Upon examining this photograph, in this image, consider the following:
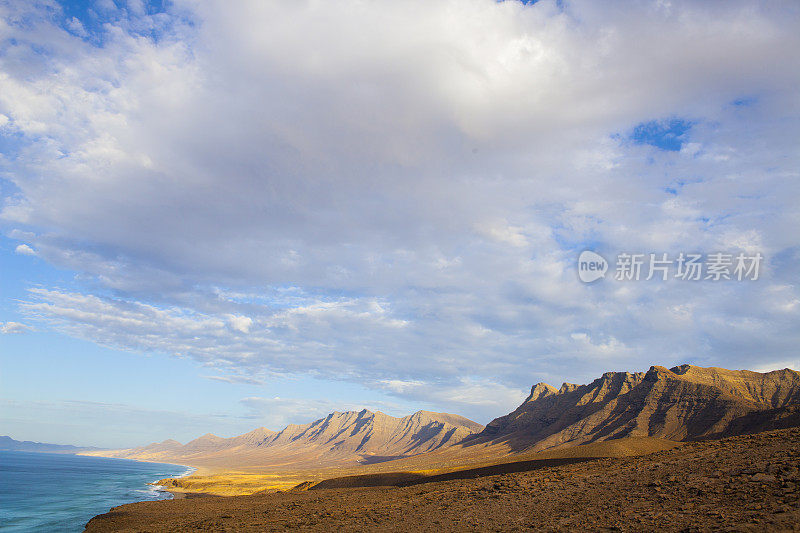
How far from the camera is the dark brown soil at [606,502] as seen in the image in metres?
21.5

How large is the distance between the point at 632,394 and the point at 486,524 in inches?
5631

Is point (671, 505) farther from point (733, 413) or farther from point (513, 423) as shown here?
point (513, 423)

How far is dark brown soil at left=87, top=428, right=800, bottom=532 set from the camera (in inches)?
847

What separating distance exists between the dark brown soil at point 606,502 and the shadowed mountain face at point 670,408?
7013 centimetres

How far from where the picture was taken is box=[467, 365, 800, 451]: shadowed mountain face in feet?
345

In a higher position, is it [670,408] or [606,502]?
[606,502]

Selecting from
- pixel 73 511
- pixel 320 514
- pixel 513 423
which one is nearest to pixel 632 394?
pixel 513 423

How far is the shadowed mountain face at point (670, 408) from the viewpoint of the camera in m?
105

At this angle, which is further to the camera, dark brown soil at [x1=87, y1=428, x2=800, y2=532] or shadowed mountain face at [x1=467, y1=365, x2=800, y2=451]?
shadowed mountain face at [x1=467, y1=365, x2=800, y2=451]

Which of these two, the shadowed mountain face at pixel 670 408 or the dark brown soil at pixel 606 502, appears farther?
the shadowed mountain face at pixel 670 408

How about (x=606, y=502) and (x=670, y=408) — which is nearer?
(x=606, y=502)

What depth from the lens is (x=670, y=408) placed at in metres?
124

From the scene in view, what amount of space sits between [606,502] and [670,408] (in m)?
119

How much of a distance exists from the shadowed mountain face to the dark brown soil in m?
70.1
